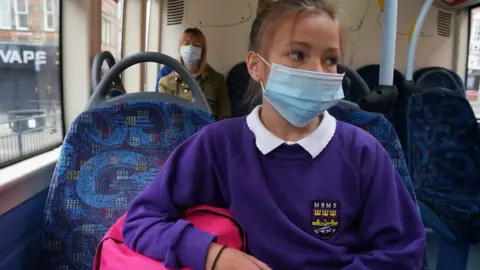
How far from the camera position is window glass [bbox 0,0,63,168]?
1467 mm

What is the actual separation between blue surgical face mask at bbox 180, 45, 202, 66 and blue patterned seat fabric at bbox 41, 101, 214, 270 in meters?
2.15

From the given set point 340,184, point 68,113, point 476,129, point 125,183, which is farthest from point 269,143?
point 476,129

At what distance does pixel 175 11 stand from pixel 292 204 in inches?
139

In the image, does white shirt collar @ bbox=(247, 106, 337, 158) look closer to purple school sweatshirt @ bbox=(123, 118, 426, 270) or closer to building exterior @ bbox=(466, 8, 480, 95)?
purple school sweatshirt @ bbox=(123, 118, 426, 270)

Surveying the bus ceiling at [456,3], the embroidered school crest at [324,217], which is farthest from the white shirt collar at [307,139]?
the bus ceiling at [456,3]

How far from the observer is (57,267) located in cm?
122

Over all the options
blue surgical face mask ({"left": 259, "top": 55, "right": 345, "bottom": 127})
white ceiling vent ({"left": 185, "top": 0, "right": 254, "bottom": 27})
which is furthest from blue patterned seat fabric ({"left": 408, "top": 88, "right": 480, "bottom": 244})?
white ceiling vent ({"left": 185, "top": 0, "right": 254, "bottom": 27})

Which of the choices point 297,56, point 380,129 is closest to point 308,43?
point 297,56

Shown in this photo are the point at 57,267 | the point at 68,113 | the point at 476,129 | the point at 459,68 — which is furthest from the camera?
the point at 459,68

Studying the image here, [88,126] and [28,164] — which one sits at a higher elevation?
[88,126]

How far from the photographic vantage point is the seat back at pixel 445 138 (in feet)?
9.06

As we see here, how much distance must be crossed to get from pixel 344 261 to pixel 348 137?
29 cm

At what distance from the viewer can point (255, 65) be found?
1.12 m

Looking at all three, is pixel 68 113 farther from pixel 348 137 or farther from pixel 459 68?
pixel 459 68
